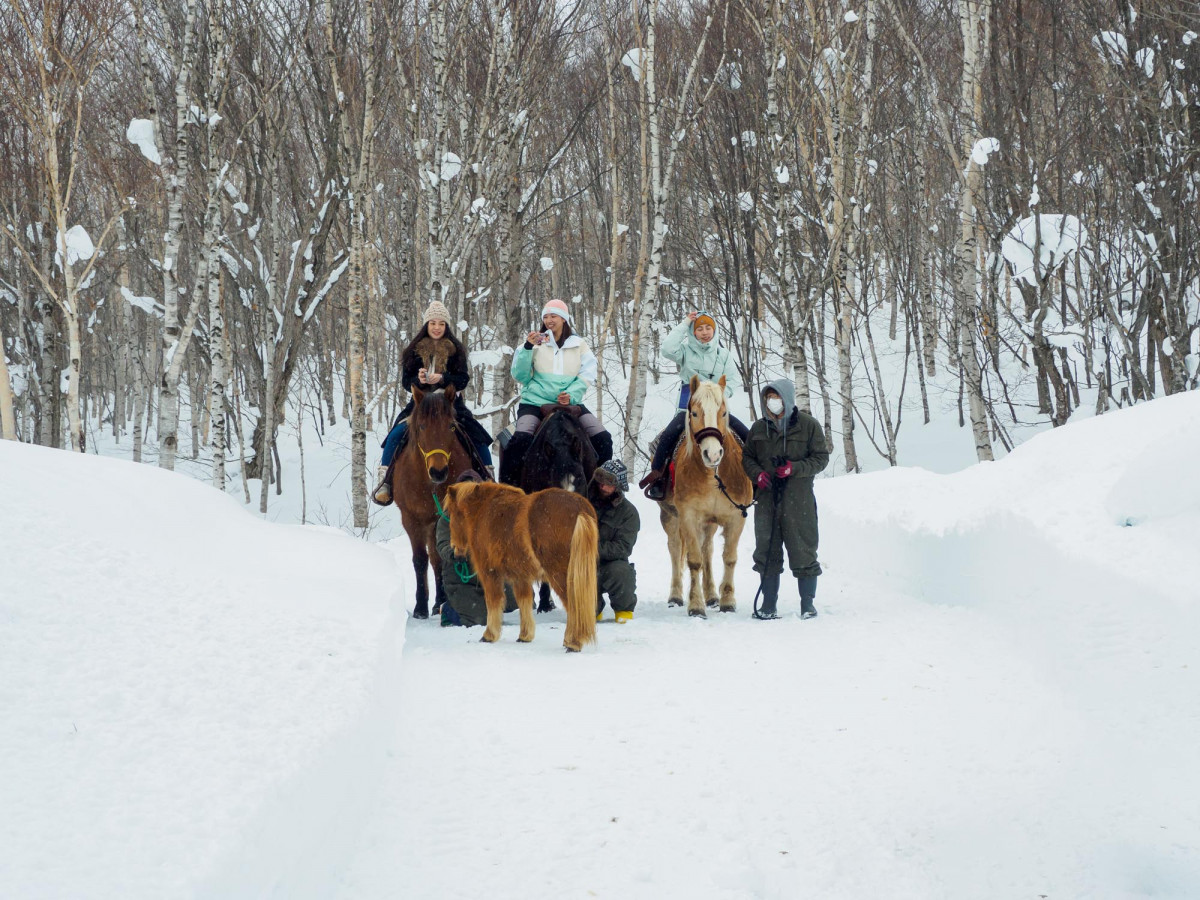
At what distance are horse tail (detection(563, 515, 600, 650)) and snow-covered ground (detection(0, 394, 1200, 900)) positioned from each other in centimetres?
26

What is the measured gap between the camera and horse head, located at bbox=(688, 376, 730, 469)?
7.23m

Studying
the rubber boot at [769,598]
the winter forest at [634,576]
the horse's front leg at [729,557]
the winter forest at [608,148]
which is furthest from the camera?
the winter forest at [608,148]

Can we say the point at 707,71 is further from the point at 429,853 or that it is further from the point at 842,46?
the point at 429,853

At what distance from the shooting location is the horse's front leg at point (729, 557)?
8.06 metres

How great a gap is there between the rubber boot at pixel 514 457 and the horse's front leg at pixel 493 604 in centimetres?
138

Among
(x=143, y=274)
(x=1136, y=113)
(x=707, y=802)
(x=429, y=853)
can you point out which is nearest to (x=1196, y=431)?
(x=707, y=802)

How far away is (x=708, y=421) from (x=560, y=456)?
1199mm

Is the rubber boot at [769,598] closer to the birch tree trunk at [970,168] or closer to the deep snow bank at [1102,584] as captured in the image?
the deep snow bank at [1102,584]

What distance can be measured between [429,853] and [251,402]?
19.7 meters

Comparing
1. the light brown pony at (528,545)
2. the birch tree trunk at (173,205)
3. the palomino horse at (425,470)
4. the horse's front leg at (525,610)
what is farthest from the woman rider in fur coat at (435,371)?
the birch tree trunk at (173,205)

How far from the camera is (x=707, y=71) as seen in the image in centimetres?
1927

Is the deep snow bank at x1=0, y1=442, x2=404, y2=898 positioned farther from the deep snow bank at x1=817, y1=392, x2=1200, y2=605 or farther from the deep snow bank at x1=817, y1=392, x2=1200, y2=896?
the deep snow bank at x1=817, y1=392, x2=1200, y2=605

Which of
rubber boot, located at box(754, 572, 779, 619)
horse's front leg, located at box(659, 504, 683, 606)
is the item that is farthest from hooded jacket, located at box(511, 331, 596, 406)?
rubber boot, located at box(754, 572, 779, 619)

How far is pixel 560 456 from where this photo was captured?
24.6ft
